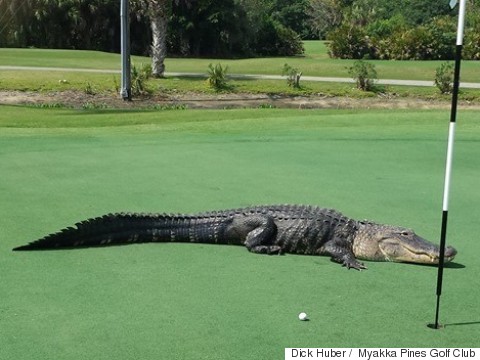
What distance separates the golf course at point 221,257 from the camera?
400cm

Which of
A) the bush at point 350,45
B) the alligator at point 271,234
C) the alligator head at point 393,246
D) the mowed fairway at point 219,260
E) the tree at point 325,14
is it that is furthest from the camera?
the tree at point 325,14

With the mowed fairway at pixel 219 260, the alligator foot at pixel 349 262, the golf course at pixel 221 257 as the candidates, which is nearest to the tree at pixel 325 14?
the golf course at pixel 221 257

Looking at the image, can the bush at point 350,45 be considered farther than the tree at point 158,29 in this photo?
Yes

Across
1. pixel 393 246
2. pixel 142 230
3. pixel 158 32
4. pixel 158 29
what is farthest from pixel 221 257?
pixel 158 29

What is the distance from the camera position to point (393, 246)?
539 centimetres

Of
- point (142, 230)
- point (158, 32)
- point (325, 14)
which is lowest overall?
point (142, 230)

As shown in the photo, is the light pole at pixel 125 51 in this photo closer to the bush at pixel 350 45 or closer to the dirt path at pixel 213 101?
the dirt path at pixel 213 101

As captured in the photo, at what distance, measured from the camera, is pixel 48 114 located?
16859 mm

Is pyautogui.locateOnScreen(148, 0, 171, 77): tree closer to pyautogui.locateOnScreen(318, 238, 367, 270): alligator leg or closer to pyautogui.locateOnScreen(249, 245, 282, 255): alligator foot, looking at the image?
pyautogui.locateOnScreen(249, 245, 282, 255): alligator foot

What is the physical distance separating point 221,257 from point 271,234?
464 millimetres

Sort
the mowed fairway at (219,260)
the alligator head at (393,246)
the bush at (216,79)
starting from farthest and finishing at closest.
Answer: the bush at (216,79) < the alligator head at (393,246) < the mowed fairway at (219,260)

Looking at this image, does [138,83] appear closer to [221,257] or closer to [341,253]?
[221,257]

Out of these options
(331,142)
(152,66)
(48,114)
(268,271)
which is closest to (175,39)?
(152,66)

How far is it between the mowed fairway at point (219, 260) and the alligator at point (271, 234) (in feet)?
0.35
